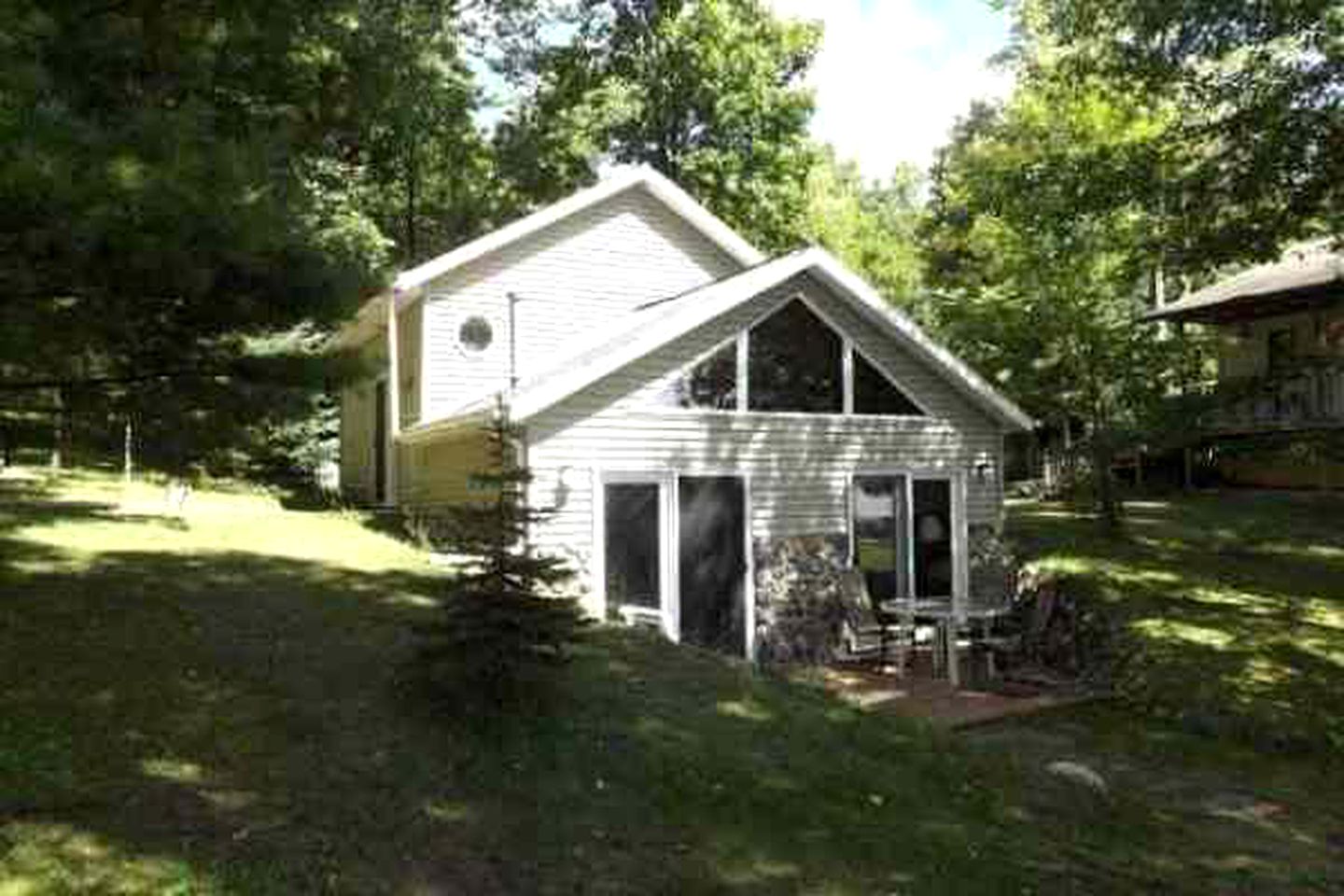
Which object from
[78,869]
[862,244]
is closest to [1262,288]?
[862,244]

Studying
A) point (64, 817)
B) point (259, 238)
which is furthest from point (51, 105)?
point (64, 817)

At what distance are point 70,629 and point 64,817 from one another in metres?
3.02

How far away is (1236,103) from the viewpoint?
11.4 m

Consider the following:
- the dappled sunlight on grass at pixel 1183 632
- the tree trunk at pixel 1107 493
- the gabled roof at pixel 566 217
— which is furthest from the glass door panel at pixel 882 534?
the gabled roof at pixel 566 217

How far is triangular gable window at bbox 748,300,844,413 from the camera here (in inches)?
490

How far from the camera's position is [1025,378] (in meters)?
17.0

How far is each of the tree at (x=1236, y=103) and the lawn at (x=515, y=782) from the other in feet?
18.9

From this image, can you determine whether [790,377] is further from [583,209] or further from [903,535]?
[583,209]

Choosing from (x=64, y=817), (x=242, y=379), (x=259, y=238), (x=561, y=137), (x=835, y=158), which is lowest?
(x=64, y=817)

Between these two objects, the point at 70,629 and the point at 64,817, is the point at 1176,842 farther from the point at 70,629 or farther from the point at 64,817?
the point at 70,629

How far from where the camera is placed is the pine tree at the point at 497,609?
19.7ft

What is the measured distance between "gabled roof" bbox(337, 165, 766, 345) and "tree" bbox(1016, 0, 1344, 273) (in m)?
6.60

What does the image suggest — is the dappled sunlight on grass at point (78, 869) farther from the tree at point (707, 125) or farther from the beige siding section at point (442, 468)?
the tree at point (707, 125)

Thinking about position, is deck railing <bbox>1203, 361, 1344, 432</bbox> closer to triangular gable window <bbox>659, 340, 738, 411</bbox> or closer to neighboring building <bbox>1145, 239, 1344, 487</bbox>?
neighboring building <bbox>1145, 239, 1344, 487</bbox>
